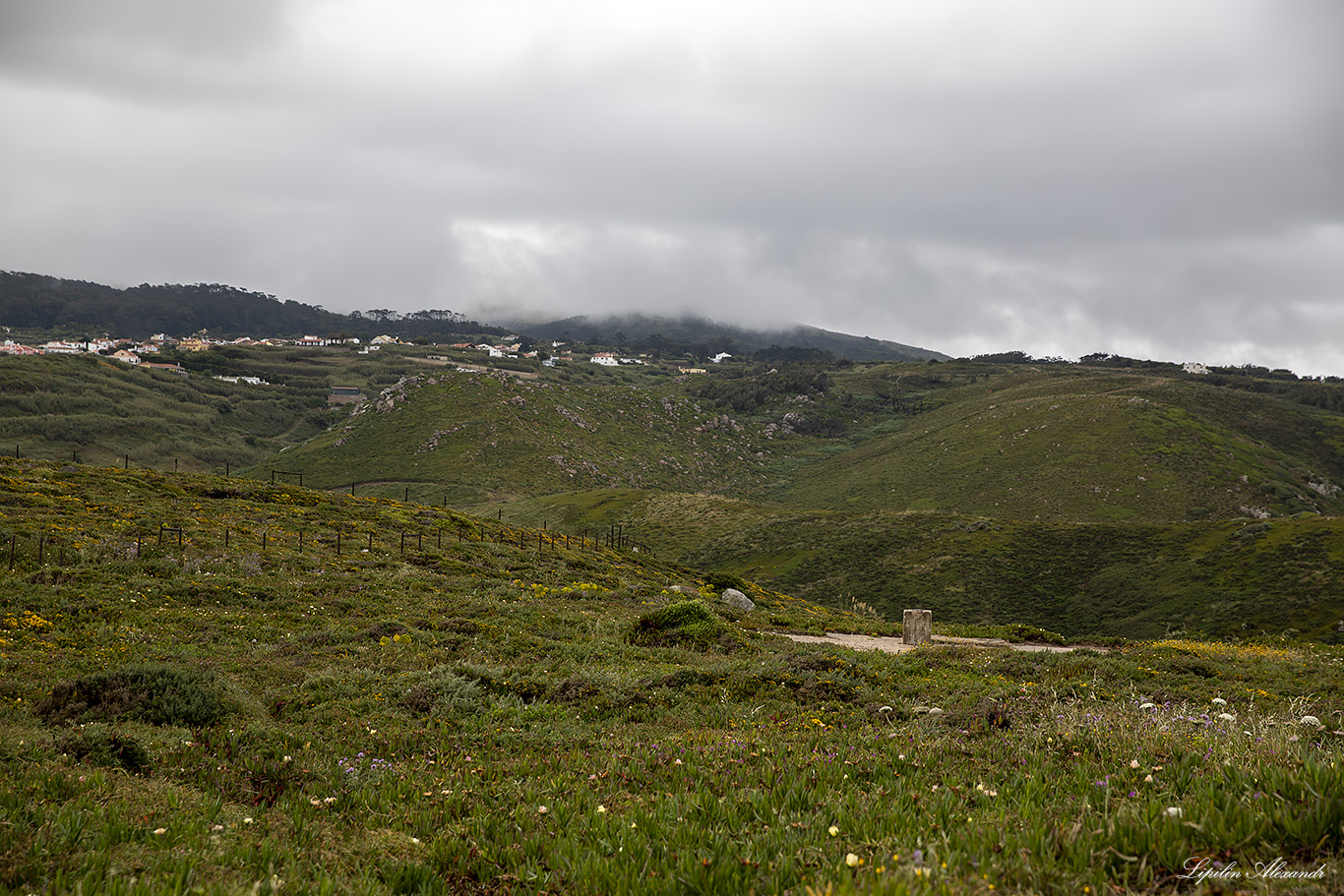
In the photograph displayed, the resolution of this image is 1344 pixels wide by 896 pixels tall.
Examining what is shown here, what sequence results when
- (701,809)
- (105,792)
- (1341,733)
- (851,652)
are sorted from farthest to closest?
(851,652), (1341,733), (105,792), (701,809)

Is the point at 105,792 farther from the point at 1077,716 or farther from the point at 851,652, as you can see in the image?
the point at 851,652

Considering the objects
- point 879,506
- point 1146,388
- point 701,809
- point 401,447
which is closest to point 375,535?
point 701,809

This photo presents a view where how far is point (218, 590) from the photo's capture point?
20516mm

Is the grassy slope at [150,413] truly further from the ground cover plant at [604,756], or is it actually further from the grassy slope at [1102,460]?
the grassy slope at [1102,460]

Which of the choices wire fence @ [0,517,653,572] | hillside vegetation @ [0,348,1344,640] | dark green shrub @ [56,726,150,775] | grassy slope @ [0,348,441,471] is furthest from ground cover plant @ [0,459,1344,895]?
grassy slope @ [0,348,441,471]

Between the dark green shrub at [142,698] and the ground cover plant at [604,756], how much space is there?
4cm

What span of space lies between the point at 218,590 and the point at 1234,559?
5983cm

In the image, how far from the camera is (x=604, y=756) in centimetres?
817

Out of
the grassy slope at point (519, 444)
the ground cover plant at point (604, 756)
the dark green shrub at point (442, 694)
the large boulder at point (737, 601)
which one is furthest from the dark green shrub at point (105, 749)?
the grassy slope at point (519, 444)

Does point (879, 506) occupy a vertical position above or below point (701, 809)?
below

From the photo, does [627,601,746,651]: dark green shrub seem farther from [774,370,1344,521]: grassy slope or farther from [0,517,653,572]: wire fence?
[774,370,1344,521]: grassy slope

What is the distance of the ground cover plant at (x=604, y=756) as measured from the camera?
14.1 feet

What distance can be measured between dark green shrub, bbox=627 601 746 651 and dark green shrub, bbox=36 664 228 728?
1062 cm

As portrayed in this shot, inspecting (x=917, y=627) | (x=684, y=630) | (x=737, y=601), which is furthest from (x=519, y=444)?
(x=684, y=630)
